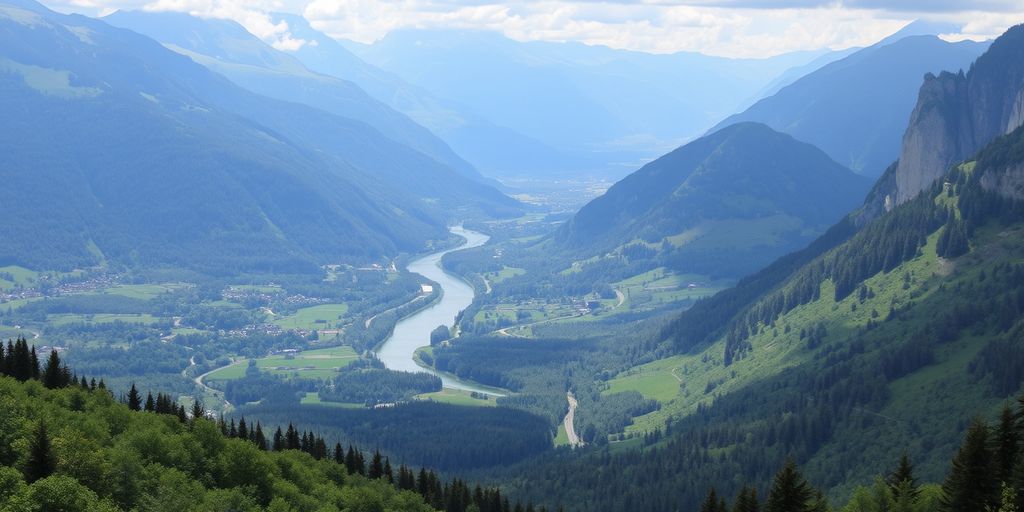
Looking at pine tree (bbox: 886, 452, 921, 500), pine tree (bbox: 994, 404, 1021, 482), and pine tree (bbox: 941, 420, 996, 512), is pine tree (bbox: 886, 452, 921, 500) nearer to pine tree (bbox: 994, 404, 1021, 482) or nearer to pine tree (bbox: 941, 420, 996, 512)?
pine tree (bbox: 941, 420, 996, 512)

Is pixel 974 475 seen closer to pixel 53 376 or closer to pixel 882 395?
pixel 53 376

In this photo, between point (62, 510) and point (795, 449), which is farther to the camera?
point (795, 449)

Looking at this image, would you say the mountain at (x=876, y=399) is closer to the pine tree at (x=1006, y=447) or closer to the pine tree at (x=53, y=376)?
the pine tree at (x=1006, y=447)

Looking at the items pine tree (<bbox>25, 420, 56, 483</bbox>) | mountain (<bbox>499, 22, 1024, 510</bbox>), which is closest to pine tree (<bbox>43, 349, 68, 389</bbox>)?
pine tree (<bbox>25, 420, 56, 483</bbox>)

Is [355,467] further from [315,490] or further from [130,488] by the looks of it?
[130,488]

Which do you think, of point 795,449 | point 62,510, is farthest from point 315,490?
point 795,449

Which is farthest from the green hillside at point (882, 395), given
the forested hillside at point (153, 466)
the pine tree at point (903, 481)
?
the pine tree at point (903, 481)

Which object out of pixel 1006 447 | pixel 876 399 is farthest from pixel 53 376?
pixel 876 399
